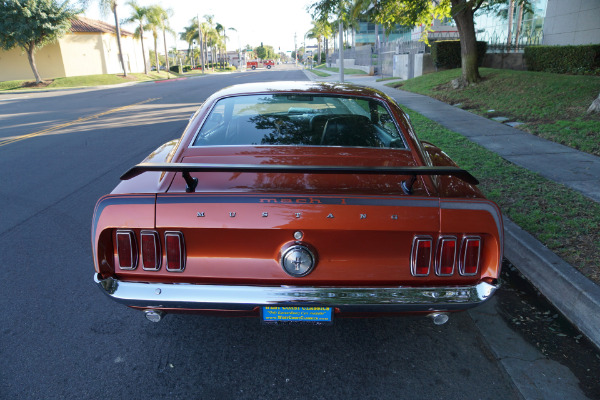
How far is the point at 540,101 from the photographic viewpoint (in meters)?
10.7

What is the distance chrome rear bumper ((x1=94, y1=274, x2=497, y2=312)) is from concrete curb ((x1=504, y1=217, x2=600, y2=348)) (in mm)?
1076

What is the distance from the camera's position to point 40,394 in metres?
2.45

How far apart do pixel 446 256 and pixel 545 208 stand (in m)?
2.87

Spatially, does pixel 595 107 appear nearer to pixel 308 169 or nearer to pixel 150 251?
pixel 308 169

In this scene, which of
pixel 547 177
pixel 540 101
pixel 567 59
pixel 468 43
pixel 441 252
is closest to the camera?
pixel 441 252

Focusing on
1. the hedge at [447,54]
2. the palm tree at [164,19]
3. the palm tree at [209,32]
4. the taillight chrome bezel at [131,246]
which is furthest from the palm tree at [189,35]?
the taillight chrome bezel at [131,246]

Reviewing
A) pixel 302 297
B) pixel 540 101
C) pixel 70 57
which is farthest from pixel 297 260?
pixel 70 57

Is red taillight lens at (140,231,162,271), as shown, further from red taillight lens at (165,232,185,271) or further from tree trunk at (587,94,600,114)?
tree trunk at (587,94,600,114)

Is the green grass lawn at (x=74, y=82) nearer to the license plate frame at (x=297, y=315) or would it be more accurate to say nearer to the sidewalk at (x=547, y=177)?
the sidewalk at (x=547, y=177)

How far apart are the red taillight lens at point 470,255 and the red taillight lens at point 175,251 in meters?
1.52

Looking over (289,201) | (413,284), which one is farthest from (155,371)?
(413,284)

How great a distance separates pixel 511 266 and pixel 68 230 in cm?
451

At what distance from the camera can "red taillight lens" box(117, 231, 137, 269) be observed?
2418mm

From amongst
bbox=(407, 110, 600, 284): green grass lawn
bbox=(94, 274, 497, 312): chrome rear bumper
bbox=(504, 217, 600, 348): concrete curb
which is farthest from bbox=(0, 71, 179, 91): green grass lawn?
bbox=(504, 217, 600, 348): concrete curb
